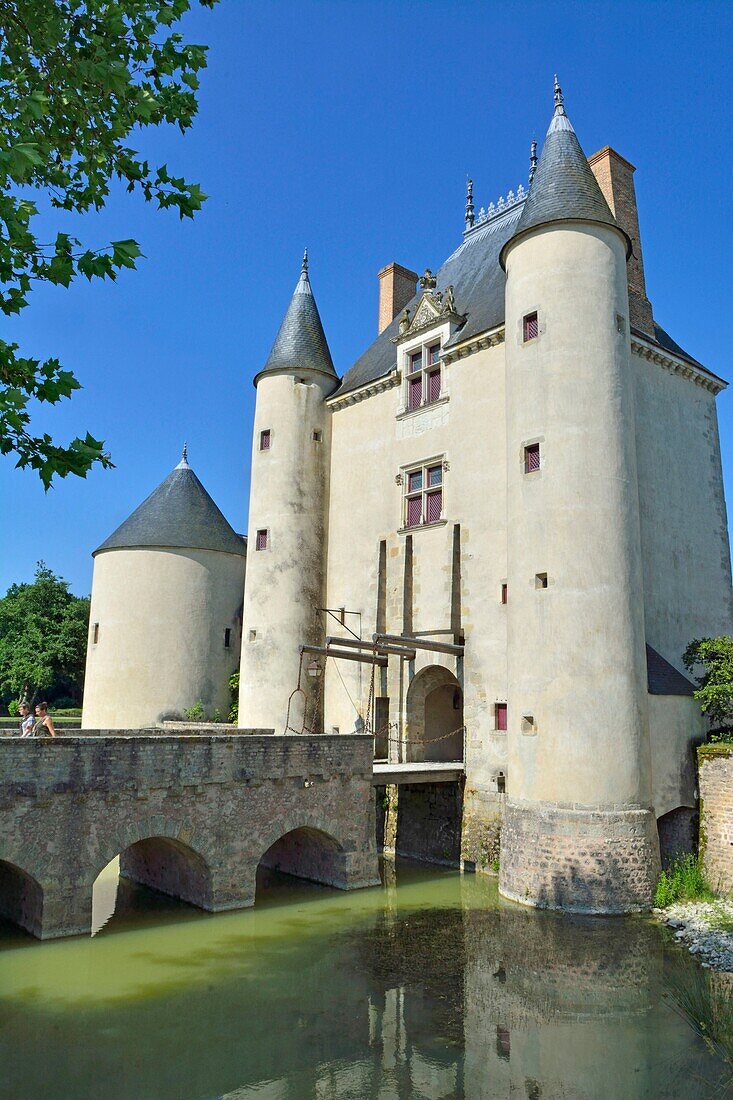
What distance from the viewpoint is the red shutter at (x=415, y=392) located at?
20250 mm

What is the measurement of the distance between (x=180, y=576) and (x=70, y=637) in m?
14.7

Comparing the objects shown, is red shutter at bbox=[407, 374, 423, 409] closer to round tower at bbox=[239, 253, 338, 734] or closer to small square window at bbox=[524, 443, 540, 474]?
round tower at bbox=[239, 253, 338, 734]

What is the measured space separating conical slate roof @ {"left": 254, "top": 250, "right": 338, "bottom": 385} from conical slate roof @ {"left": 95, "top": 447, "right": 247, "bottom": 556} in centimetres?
564

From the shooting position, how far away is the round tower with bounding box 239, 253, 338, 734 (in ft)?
67.5

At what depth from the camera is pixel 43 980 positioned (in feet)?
32.4

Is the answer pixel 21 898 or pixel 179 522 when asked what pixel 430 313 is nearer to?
pixel 179 522

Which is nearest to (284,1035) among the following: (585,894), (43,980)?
(43,980)

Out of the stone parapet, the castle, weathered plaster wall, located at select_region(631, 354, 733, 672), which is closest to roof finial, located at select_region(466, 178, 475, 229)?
the castle

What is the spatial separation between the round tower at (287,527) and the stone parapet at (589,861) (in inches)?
304

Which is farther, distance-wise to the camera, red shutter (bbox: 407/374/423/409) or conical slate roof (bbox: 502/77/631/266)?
red shutter (bbox: 407/374/423/409)

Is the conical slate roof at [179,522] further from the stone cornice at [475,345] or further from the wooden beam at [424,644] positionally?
the stone cornice at [475,345]

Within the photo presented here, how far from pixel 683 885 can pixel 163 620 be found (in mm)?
16477

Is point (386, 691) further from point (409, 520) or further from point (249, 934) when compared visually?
point (249, 934)

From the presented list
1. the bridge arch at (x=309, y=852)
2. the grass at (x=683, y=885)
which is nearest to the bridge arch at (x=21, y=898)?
the bridge arch at (x=309, y=852)
